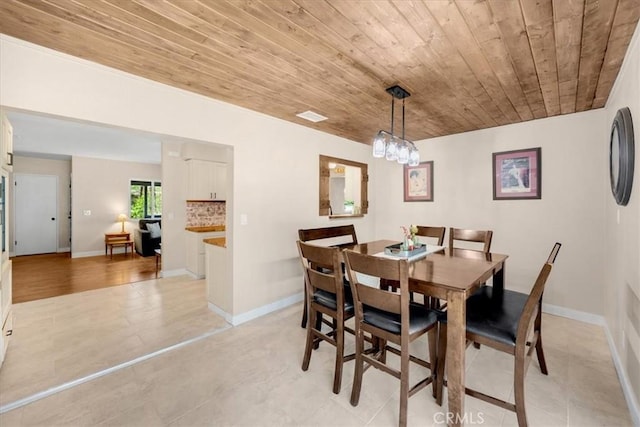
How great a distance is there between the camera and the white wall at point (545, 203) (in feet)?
9.90

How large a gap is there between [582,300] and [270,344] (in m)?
3.44

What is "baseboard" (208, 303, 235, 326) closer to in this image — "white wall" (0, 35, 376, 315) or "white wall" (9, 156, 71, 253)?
"white wall" (0, 35, 376, 315)

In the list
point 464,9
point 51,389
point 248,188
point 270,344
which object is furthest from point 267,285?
point 464,9

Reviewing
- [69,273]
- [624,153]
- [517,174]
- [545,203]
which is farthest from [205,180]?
[624,153]

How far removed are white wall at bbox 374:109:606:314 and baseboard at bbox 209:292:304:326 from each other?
241cm

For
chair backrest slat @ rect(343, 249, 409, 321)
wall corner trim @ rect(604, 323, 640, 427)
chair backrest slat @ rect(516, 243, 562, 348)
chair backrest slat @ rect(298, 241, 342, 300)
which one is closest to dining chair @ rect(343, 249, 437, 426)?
chair backrest slat @ rect(343, 249, 409, 321)

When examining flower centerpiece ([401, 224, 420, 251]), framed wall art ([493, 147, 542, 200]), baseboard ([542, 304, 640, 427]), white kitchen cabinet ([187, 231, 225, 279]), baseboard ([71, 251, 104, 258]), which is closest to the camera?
baseboard ([542, 304, 640, 427])

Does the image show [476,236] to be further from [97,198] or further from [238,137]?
[97,198]

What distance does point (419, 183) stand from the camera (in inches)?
173

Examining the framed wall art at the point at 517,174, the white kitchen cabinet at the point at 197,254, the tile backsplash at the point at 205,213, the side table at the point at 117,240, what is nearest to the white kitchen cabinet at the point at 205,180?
the tile backsplash at the point at 205,213

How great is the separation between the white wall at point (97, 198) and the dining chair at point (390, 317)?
798 centimetres

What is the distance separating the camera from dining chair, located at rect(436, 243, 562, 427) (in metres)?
1.51

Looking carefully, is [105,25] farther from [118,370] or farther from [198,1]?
[118,370]

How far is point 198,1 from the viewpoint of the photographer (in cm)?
141
